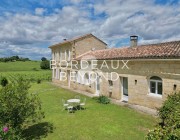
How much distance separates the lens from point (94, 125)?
12.5 metres

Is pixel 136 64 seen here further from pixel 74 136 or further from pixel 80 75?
pixel 80 75

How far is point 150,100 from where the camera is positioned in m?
16.0

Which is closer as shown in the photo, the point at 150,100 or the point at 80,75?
the point at 150,100

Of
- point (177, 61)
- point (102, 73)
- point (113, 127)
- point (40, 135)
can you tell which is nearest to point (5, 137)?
point (40, 135)

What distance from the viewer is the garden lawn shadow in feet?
35.2

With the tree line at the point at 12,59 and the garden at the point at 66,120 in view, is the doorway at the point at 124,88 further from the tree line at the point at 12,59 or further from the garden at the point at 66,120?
the tree line at the point at 12,59

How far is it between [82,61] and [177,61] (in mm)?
14552

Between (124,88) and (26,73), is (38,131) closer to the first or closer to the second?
(124,88)

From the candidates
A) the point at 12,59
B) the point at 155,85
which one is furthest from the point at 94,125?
the point at 12,59

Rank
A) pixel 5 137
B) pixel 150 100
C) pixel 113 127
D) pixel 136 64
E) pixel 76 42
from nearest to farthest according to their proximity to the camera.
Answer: pixel 5 137
pixel 113 127
pixel 150 100
pixel 136 64
pixel 76 42

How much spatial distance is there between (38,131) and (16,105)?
2.61m

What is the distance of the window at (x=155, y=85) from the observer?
1539 cm

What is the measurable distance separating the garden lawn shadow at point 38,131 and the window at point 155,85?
27.6 feet

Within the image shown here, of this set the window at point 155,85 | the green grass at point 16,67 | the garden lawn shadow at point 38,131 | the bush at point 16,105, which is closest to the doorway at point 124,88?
the window at point 155,85
